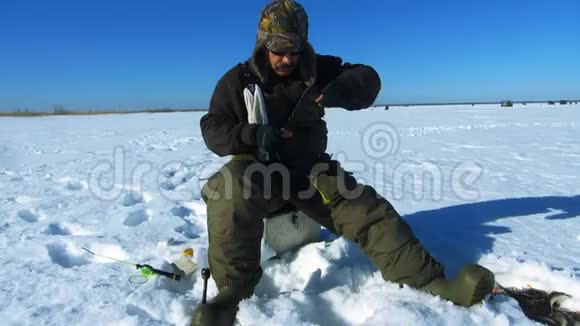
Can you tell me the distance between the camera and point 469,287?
171cm

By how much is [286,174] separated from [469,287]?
3.29 ft

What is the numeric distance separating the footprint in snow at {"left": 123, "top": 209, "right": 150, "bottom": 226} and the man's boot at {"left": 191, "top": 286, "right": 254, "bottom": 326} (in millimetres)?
1655

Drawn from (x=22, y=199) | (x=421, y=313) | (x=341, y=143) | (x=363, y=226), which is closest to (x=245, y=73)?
(x=363, y=226)

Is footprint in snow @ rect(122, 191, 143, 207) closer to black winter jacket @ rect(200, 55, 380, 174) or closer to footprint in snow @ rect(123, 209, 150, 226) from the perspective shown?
footprint in snow @ rect(123, 209, 150, 226)

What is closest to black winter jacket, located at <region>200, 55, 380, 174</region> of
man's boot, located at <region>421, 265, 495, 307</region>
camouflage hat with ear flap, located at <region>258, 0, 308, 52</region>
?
camouflage hat with ear flap, located at <region>258, 0, 308, 52</region>

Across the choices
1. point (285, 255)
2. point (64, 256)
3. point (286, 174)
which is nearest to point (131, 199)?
point (64, 256)

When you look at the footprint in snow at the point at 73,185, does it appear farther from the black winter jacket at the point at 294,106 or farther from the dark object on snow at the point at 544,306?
the dark object on snow at the point at 544,306

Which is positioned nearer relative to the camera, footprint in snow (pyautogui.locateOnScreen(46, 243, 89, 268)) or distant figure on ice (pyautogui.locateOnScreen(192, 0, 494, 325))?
distant figure on ice (pyautogui.locateOnScreen(192, 0, 494, 325))

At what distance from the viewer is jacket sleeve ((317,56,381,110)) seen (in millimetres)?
2221

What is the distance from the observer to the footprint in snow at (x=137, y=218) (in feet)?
10.5

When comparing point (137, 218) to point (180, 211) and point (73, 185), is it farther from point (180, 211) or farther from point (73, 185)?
point (73, 185)

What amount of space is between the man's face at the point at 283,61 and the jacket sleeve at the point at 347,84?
0.68ft

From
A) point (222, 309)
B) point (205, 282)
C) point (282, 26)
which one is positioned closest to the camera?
point (222, 309)

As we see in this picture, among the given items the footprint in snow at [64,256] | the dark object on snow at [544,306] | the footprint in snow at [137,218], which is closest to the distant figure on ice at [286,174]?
the dark object on snow at [544,306]
